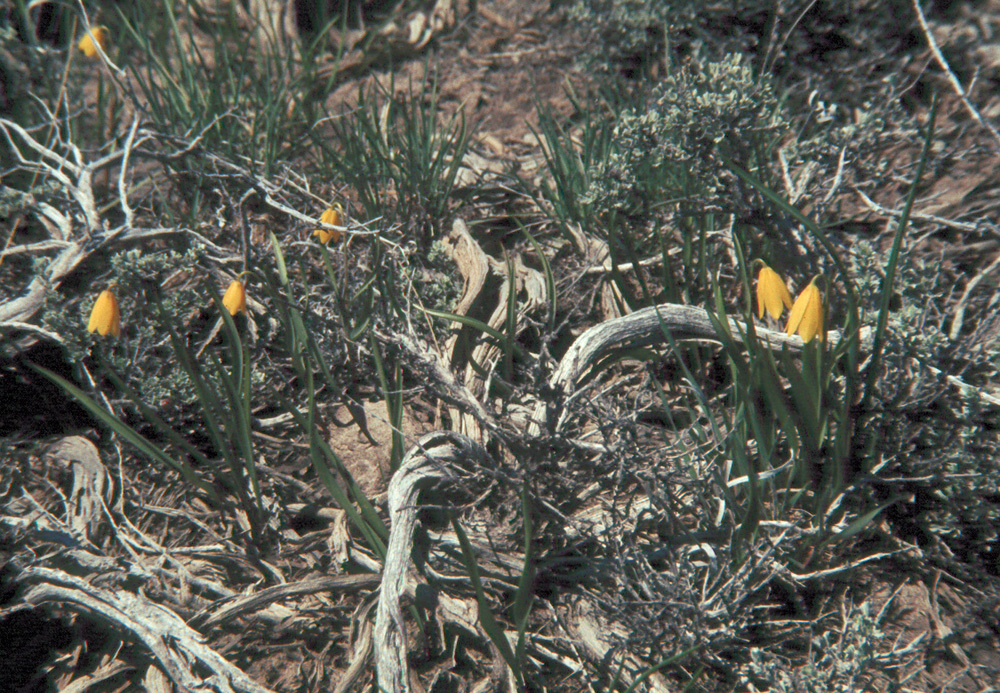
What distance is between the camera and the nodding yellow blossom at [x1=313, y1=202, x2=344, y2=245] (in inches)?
84.9

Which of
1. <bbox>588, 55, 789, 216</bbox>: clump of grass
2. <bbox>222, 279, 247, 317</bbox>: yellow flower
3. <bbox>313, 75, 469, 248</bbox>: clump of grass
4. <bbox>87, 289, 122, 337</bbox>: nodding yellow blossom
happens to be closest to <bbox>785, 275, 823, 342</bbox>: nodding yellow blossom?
<bbox>588, 55, 789, 216</bbox>: clump of grass

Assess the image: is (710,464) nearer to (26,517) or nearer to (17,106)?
(26,517)

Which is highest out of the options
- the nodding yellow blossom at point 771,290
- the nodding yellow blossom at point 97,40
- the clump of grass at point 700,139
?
the nodding yellow blossom at point 97,40

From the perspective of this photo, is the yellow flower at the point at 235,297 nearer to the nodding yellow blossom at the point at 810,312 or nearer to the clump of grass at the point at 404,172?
the clump of grass at the point at 404,172

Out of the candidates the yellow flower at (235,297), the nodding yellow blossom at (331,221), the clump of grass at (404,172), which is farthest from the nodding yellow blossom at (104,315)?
the clump of grass at (404,172)

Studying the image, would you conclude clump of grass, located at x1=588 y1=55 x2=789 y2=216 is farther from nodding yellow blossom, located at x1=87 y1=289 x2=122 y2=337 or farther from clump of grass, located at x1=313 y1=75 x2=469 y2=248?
nodding yellow blossom, located at x1=87 y1=289 x2=122 y2=337

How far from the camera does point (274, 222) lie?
2.56 metres

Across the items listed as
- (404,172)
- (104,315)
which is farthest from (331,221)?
(104,315)

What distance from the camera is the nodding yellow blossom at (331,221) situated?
2.16 m

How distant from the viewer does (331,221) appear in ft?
7.23

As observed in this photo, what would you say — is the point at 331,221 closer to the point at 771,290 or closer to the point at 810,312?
the point at 771,290

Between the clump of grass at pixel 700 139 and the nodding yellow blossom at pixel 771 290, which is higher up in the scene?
the clump of grass at pixel 700 139

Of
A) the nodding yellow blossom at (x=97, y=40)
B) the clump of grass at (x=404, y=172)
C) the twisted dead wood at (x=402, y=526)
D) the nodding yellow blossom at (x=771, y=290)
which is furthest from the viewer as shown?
the nodding yellow blossom at (x=97, y=40)

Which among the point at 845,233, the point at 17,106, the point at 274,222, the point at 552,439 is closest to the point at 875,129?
the point at 845,233
